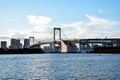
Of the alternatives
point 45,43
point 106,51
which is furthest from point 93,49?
point 45,43

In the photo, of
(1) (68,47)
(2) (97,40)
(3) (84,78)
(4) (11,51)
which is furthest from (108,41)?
(3) (84,78)

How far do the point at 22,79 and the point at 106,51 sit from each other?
145983 mm

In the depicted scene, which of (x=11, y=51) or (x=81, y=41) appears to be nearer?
(x=81, y=41)

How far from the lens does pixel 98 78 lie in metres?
31.5

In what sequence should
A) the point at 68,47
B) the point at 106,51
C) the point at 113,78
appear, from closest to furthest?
1. the point at 113,78
2. the point at 68,47
3. the point at 106,51

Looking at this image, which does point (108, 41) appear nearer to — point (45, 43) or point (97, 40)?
point (97, 40)

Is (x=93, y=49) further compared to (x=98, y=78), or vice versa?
(x=93, y=49)

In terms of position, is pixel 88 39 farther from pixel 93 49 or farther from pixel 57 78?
pixel 57 78

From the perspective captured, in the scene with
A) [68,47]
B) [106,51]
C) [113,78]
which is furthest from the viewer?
[106,51]

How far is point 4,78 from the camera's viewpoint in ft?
107

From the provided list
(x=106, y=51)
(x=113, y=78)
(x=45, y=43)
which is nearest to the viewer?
(x=113, y=78)

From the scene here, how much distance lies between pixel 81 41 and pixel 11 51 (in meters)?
46.2

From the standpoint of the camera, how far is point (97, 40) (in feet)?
491

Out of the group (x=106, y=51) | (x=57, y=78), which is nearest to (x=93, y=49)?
(x=106, y=51)
